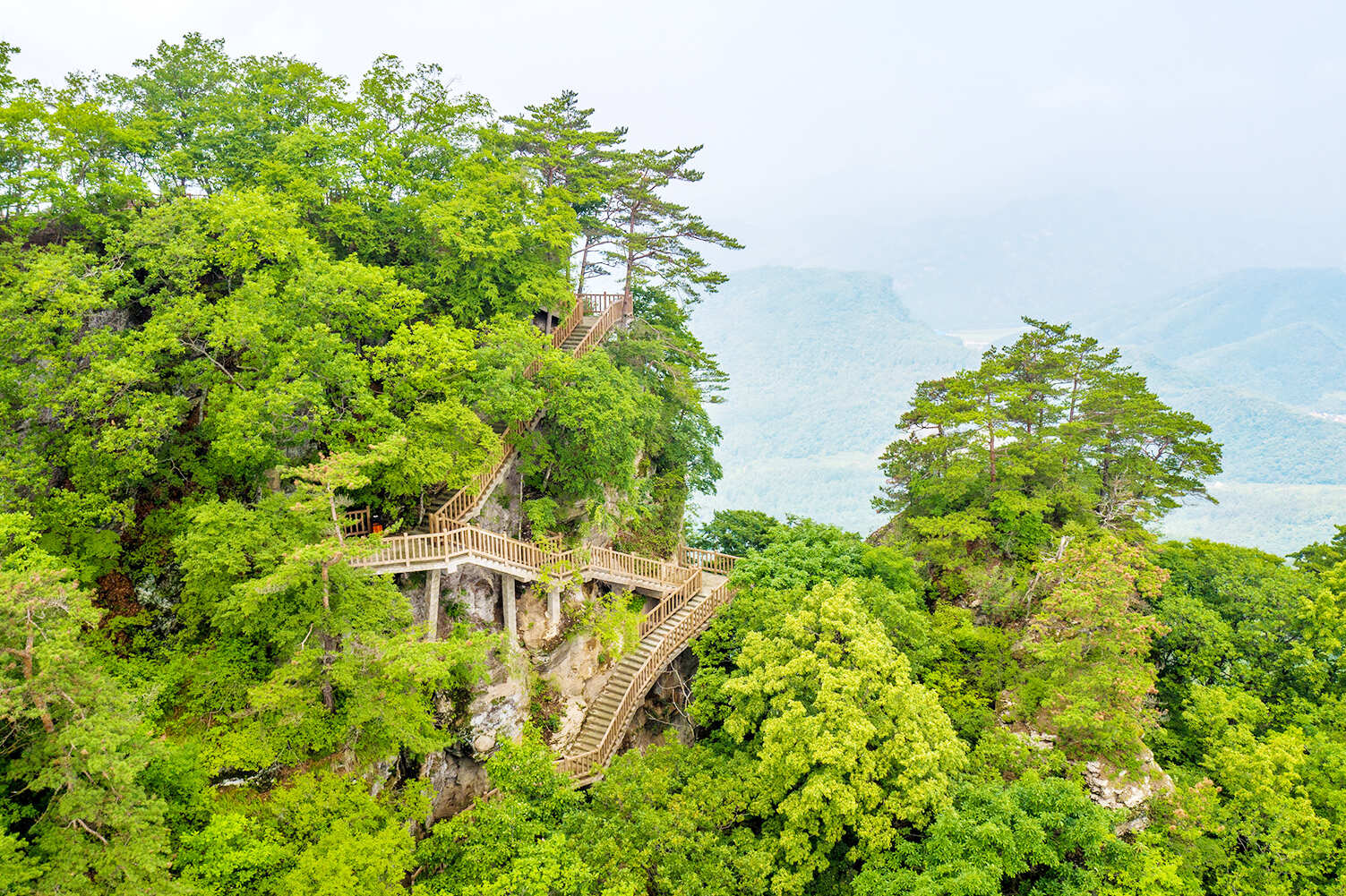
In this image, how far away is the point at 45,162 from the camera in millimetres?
17828

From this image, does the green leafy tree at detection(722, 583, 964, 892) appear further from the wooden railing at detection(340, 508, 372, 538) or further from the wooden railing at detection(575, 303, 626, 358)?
the wooden railing at detection(575, 303, 626, 358)

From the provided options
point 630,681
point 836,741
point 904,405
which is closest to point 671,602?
point 630,681

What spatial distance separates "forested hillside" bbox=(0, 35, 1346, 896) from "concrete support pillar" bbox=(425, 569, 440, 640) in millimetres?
103

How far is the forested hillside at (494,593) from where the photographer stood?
13086 mm

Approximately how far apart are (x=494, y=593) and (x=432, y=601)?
89.8 inches

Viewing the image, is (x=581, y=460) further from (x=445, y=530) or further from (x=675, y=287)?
(x=675, y=287)

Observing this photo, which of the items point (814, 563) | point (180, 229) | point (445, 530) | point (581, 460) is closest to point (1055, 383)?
point (814, 563)

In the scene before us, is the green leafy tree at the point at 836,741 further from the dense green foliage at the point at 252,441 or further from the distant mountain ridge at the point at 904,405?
the distant mountain ridge at the point at 904,405

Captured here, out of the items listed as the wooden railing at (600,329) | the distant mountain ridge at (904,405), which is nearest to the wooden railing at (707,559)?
the wooden railing at (600,329)

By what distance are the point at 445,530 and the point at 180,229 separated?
10.0 m

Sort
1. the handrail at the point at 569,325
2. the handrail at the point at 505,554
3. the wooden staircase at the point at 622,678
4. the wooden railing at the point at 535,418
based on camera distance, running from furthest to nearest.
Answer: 1. the handrail at the point at 569,325
2. the wooden staircase at the point at 622,678
3. the wooden railing at the point at 535,418
4. the handrail at the point at 505,554

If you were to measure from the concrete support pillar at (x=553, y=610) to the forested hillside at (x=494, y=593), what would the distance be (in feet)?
0.35

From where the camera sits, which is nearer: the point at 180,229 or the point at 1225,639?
the point at 180,229

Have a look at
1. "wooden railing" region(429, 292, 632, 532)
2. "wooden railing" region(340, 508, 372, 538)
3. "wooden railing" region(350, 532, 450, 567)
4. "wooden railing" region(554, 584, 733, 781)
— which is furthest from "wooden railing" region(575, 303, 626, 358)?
"wooden railing" region(554, 584, 733, 781)
